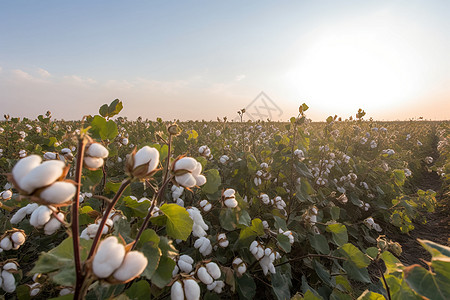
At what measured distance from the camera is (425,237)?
193 inches

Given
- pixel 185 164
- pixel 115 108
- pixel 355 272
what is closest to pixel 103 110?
pixel 115 108

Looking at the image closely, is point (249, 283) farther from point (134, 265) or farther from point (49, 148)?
point (49, 148)

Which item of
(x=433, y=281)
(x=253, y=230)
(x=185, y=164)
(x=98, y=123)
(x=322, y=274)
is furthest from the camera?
(x=322, y=274)

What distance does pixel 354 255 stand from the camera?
6.35 ft

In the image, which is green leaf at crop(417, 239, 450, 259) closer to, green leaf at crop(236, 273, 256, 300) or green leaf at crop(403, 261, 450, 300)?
green leaf at crop(403, 261, 450, 300)

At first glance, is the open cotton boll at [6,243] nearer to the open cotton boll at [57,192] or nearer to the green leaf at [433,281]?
the open cotton boll at [57,192]

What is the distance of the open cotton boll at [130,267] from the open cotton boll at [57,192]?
0.20 m

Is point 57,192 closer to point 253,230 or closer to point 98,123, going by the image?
point 98,123

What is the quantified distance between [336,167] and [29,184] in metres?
4.83

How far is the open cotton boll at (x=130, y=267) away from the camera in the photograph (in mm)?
583

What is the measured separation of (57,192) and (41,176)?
0.16 feet

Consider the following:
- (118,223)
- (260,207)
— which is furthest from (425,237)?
(118,223)

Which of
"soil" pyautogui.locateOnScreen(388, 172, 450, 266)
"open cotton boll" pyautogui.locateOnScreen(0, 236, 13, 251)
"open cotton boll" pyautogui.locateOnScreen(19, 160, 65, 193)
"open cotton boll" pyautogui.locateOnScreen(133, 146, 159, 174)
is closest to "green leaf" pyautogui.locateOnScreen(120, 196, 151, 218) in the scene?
"open cotton boll" pyautogui.locateOnScreen(0, 236, 13, 251)

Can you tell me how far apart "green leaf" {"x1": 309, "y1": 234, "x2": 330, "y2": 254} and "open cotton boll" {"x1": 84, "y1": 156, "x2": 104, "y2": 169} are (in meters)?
2.05
